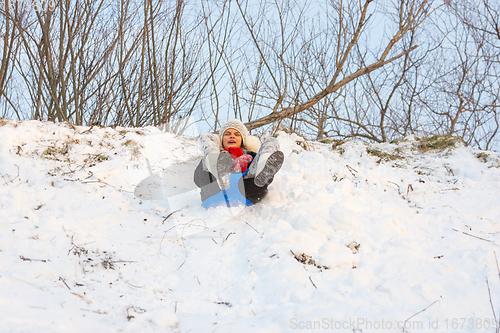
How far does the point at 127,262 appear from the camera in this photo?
1906mm

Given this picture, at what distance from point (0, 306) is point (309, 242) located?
5.52 ft

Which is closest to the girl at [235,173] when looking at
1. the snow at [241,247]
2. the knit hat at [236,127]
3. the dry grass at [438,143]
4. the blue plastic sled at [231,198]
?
the blue plastic sled at [231,198]

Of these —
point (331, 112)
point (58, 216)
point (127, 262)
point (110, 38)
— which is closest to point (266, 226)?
point (127, 262)

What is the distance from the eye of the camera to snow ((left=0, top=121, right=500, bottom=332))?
1361 millimetres

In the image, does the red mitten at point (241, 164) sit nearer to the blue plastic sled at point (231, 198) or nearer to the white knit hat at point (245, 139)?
the blue plastic sled at point (231, 198)

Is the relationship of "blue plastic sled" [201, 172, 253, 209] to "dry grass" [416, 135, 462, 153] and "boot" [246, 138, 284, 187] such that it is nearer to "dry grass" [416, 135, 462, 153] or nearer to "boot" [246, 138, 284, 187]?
"boot" [246, 138, 284, 187]

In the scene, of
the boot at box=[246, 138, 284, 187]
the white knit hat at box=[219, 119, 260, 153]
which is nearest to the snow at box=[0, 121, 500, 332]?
the boot at box=[246, 138, 284, 187]

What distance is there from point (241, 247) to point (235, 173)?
32.1 inches

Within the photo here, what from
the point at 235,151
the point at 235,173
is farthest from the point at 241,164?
the point at 235,151

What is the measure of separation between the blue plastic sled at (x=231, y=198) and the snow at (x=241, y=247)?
8 cm

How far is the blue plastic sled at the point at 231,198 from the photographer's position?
8.94 ft

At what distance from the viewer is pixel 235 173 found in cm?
281

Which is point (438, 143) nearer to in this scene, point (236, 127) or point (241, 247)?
point (236, 127)

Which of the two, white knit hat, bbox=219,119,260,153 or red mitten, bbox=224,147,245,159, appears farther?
white knit hat, bbox=219,119,260,153
